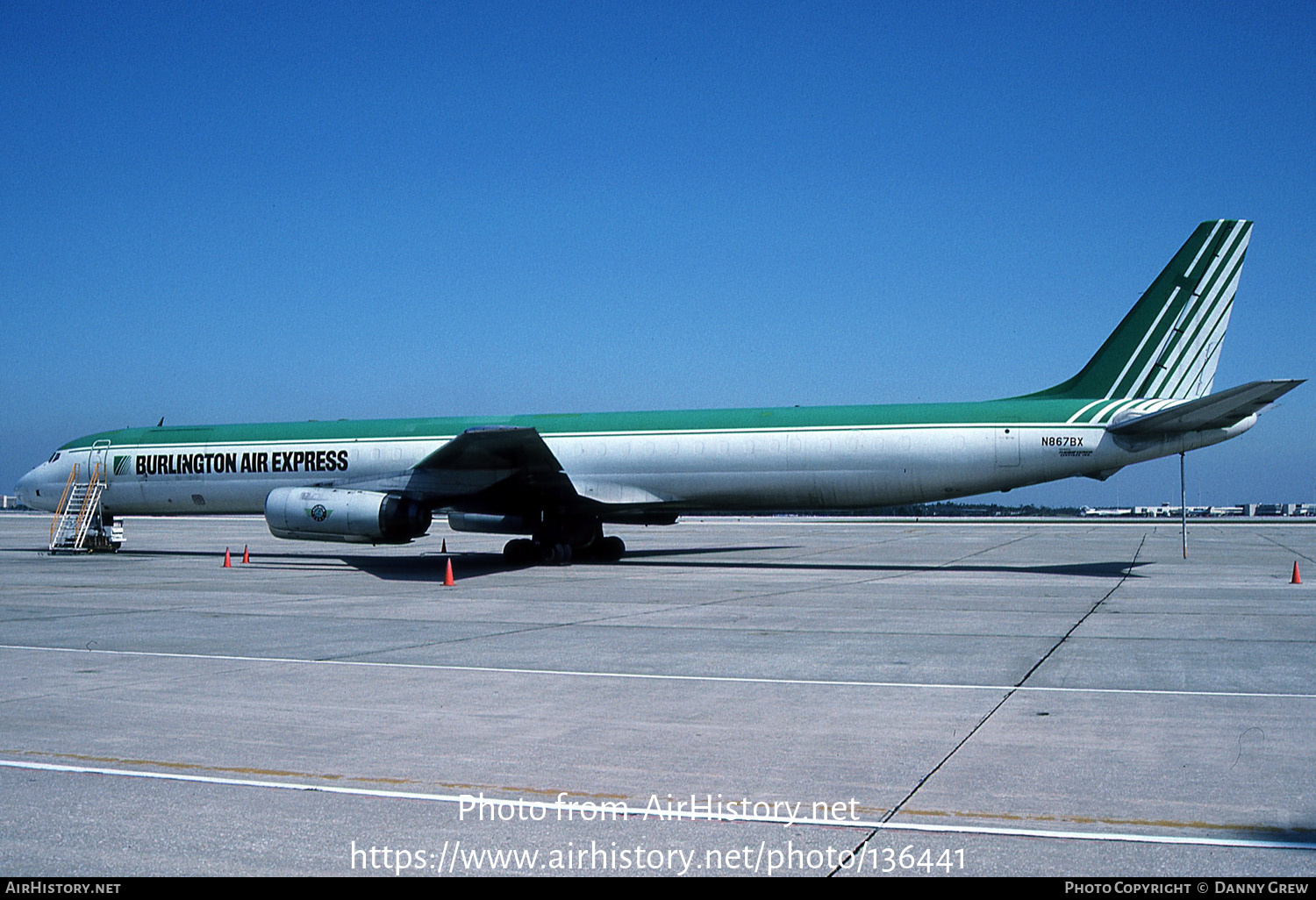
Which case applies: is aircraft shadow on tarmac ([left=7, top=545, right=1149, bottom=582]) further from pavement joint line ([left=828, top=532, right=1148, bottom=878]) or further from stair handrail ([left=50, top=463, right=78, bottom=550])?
pavement joint line ([left=828, top=532, right=1148, bottom=878])

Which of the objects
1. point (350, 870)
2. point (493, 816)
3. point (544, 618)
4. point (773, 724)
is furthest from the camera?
point (544, 618)

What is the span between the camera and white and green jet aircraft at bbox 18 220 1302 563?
2162 centimetres

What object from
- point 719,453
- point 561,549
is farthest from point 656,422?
point 561,549

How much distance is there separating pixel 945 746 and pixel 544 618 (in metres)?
7.92

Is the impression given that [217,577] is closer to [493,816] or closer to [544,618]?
[544,618]

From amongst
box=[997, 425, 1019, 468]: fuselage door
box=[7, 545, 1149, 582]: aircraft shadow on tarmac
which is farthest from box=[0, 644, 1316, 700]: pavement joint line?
box=[997, 425, 1019, 468]: fuselage door

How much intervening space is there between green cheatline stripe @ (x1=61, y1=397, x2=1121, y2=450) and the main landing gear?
255 cm

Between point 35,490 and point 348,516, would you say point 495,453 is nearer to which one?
point 348,516

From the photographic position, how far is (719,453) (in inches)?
946

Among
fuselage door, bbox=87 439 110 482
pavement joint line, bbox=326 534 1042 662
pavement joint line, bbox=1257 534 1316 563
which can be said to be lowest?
pavement joint line, bbox=1257 534 1316 563

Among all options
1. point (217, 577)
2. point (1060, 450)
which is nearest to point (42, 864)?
point (217, 577)

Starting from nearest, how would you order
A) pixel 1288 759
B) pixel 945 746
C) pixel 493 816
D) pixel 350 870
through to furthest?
pixel 350 870
pixel 493 816
pixel 1288 759
pixel 945 746

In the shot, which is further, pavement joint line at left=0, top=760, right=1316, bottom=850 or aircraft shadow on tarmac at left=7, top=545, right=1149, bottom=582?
aircraft shadow on tarmac at left=7, top=545, right=1149, bottom=582

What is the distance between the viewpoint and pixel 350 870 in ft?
14.3
